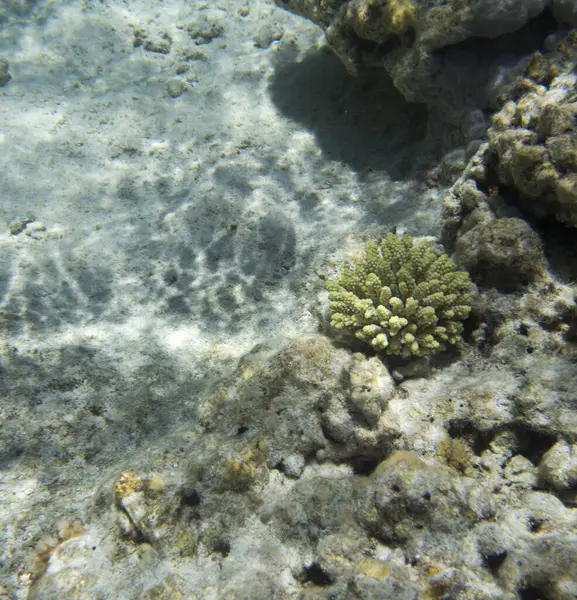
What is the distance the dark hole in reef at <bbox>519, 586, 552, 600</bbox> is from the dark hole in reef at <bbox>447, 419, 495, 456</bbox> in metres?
0.85

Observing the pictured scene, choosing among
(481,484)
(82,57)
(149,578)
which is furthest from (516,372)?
(82,57)

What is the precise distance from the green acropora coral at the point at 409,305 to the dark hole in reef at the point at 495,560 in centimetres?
141

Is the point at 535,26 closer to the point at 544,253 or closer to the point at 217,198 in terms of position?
the point at 544,253

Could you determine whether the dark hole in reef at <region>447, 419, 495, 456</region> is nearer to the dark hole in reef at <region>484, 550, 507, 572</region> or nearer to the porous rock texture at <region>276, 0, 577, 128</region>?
the dark hole in reef at <region>484, 550, 507, 572</region>

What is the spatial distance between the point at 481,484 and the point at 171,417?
271 centimetres

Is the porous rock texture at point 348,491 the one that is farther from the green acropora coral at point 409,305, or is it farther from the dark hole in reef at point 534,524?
the green acropora coral at point 409,305

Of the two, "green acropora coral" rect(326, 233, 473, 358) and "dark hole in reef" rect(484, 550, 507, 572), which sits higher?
"green acropora coral" rect(326, 233, 473, 358)

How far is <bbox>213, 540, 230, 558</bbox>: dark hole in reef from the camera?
2.65 m

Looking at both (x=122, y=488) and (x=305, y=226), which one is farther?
(x=305, y=226)

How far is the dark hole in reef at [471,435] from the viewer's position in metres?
2.77

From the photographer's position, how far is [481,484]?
2.54m

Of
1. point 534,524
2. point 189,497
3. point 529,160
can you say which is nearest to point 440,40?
point 529,160

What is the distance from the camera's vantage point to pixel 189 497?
2.83 metres

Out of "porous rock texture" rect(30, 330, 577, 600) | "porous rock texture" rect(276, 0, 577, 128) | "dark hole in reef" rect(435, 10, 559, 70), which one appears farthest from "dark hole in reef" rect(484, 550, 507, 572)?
"dark hole in reef" rect(435, 10, 559, 70)
